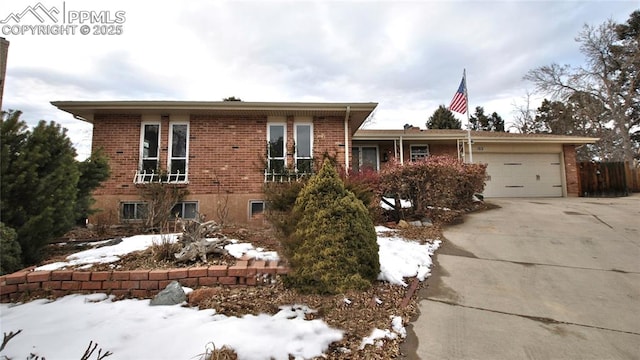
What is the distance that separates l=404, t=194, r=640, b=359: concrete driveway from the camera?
2479 millimetres

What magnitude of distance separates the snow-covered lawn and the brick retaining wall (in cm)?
14

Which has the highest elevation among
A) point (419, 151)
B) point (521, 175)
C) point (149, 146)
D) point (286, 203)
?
point (419, 151)

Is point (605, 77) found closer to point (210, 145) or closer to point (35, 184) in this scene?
point (210, 145)

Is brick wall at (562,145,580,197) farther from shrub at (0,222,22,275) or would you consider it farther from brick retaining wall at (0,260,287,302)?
shrub at (0,222,22,275)

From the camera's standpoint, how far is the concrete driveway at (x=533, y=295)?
2479 millimetres

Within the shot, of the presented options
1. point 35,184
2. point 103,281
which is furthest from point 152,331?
point 35,184

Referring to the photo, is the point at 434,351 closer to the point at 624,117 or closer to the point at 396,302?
the point at 396,302

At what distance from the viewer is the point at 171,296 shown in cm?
299

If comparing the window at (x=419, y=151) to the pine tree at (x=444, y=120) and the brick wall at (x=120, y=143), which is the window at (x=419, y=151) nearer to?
the brick wall at (x=120, y=143)

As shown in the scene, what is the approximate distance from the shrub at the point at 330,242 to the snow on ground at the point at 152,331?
1.27 ft

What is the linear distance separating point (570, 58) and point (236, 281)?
26.3 m

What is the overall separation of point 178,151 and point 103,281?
6213 mm

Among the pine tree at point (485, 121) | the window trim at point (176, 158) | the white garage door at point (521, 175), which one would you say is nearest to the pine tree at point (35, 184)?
the window trim at point (176, 158)

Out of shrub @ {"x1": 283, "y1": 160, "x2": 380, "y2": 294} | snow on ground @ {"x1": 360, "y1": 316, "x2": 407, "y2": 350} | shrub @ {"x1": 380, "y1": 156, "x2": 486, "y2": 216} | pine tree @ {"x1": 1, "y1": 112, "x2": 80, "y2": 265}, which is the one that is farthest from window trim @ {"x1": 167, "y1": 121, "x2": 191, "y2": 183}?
snow on ground @ {"x1": 360, "y1": 316, "x2": 407, "y2": 350}
